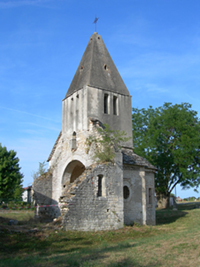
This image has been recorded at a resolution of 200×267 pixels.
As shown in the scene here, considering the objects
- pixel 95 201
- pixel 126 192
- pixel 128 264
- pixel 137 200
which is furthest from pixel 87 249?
pixel 137 200

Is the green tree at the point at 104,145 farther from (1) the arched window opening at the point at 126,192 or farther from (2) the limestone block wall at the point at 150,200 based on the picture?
(2) the limestone block wall at the point at 150,200

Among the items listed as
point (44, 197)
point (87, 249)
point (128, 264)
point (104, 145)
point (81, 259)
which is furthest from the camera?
point (44, 197)

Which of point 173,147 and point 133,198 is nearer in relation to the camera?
point 133,198

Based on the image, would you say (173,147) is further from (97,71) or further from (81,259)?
(81,259)

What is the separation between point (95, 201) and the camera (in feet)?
44.0

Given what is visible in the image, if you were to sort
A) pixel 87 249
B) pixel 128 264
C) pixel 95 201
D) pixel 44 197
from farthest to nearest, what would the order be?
pixel 44 197
pixel 95 201
pixel 87 249
pixel 128 264

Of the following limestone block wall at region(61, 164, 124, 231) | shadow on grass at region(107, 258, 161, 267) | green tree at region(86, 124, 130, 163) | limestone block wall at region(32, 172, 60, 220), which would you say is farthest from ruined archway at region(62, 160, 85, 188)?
shadow on grass at region(107, 258, 161, 267)

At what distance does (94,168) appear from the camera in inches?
543

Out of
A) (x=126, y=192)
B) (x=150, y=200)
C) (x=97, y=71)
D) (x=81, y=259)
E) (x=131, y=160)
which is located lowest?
(x=81, y=259)

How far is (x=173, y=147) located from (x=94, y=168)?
691 inches

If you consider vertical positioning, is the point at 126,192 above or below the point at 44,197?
above

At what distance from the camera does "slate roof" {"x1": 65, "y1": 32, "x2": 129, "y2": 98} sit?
18.0 metres

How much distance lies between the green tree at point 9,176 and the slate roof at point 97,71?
60.0 feet

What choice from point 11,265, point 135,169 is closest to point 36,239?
point 11,265
